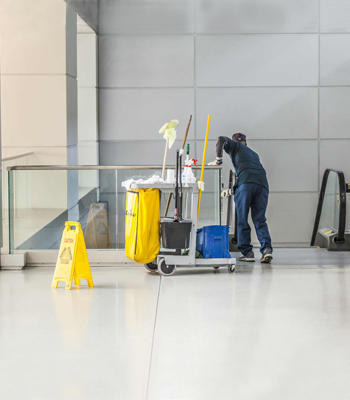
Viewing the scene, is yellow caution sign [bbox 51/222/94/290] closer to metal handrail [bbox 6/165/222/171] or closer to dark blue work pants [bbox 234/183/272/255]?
metal handrail [bbox 6/165/222/171]

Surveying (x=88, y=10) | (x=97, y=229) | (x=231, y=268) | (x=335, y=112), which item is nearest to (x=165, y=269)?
(x=231, y=268)

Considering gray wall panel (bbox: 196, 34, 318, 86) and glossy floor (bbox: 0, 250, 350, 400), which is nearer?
glossy floor (bbox: 0, 250, 350, 400)

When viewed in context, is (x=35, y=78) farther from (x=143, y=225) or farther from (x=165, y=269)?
(x=165, y=269)

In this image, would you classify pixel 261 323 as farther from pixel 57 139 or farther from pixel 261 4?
pixel 261 4

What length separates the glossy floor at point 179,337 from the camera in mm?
3387

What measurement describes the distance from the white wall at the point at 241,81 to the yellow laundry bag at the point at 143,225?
358 cm

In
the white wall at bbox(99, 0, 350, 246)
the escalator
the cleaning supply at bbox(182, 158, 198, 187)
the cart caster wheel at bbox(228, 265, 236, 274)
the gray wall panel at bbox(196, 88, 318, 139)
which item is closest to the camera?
the cleaning supply at bbox(182, 158, 198, 187)

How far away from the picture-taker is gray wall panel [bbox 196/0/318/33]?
9.66 metres

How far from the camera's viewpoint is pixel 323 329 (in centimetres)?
443

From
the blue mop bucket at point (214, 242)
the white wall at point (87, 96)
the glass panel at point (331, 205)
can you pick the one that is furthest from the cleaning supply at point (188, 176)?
the white wall at point (87, 96)

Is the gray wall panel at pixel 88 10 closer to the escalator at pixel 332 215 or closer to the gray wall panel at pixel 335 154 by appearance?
the gray wall panel at pixel 335 154

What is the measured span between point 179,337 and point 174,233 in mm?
2108

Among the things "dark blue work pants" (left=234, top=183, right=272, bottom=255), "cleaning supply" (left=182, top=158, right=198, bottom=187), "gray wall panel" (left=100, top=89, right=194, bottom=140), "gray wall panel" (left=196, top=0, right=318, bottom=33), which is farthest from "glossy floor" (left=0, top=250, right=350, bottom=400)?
"gray wall panel" (left=196, top=0, right=318, bottom=33)

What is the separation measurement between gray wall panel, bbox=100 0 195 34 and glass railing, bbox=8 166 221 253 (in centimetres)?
354
